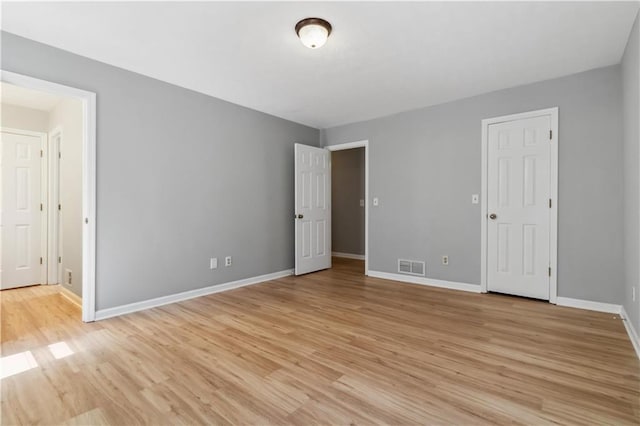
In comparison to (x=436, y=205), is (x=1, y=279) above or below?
below

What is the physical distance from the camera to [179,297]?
371 cm

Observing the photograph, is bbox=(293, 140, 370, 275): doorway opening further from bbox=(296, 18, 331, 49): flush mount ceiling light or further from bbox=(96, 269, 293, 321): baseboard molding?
bbox=(296, 18, 331, 49): flush mount ceiling light

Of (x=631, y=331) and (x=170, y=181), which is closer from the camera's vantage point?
(x=631, y=331)

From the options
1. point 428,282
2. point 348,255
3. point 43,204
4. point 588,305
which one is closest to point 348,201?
point 348,255

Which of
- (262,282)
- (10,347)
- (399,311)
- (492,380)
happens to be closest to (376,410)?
(492,380)

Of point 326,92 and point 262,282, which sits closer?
point 326,92

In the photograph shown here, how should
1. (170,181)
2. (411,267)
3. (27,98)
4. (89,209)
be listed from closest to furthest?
(89,209)
(170,181)
(27,98)
(411,267)

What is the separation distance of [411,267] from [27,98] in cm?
557

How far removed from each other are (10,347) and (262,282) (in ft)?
8.78

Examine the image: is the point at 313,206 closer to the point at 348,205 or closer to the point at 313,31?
the point at 348,205

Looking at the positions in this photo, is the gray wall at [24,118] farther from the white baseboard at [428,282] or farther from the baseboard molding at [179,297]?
the white baseboard at [428,282]

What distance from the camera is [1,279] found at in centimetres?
420

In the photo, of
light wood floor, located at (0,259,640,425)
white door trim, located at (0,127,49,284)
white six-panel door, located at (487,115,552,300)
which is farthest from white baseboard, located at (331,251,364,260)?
white door trim, located at (0,127,49,284)

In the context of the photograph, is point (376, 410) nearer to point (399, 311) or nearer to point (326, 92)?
point (399, 311)
